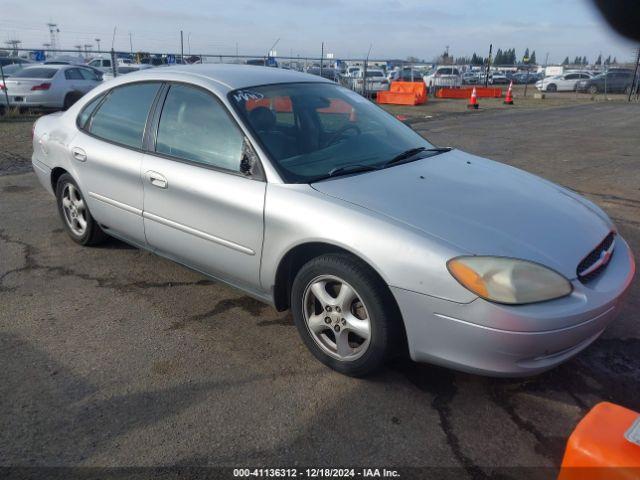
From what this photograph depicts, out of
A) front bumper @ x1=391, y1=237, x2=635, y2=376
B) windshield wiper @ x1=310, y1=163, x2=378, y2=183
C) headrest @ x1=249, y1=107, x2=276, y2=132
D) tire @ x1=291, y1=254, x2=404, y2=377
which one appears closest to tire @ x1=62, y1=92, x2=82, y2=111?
headrest @ x1=249, y1=107, x2=276, y2=132

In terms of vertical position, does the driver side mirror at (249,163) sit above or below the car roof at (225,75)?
below

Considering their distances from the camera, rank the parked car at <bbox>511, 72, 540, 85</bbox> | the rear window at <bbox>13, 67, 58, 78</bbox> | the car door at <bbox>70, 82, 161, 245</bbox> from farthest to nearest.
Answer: the parked car at <bbox>511, 72, 540, 85</bbox>, the rear window at <bbox>13, 67, 58, 78</bbox>, the car door at <bbox>70, 82, 161, 245</bbox>

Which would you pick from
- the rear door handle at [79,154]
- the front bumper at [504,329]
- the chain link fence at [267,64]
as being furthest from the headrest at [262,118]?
the chain link fence at [267,64]

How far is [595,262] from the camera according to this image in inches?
106

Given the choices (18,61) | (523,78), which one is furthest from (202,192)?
(523,78)

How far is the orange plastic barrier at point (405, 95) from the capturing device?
2045cm

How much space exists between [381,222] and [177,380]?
1.37 metres

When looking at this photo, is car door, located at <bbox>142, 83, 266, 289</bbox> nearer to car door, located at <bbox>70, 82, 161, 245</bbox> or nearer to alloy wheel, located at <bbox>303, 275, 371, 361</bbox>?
car door, located at <bbox>70, 82, 161, 245</bbox>

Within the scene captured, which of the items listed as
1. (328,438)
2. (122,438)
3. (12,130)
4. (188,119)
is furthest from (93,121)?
(12,130)

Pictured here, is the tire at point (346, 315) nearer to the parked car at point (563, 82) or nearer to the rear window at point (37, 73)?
the rear window at point (37, 73)

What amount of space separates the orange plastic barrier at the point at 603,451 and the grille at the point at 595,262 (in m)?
0.79

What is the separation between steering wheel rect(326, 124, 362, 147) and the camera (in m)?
3.48

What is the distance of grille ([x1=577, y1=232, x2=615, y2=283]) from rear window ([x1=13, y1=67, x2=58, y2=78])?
49.6ft

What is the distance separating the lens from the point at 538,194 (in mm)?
3176
